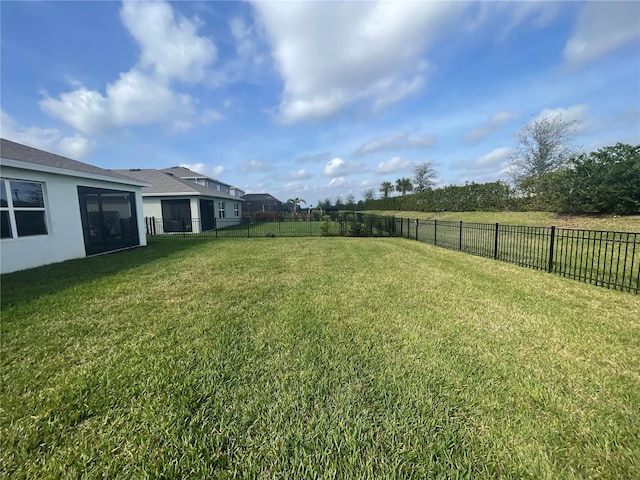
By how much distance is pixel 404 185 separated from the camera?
152 feet

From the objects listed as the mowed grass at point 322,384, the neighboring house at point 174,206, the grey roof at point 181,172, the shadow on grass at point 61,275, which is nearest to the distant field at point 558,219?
the mowed grass at point 322,384

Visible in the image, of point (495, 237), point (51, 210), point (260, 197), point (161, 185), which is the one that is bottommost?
point (495, 237)

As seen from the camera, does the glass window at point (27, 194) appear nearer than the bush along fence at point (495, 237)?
No

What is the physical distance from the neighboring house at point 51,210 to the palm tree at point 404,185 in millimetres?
42814

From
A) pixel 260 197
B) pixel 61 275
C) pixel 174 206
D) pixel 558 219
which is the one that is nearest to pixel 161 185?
pixel 174 206

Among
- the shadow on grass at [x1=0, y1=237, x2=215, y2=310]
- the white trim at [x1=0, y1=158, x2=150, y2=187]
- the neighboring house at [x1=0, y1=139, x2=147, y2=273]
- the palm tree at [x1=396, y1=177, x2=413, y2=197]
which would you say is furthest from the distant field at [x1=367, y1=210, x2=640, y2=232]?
the palm tree at [x1=396, y1=177, x2=413, y2=197]

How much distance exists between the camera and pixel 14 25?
20.6ft

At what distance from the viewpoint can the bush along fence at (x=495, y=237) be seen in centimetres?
627

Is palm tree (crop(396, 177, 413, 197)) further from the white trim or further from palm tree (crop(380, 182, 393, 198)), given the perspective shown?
the white trim

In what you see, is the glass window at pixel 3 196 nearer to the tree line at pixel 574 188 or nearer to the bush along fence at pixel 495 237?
the bush along fence at pixel 495 237

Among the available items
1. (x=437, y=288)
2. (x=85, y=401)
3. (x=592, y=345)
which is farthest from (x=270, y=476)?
(x=437, y=288)

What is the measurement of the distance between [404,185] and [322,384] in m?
47.9

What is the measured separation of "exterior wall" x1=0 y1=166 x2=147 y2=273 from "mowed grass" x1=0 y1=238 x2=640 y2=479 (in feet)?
9.31

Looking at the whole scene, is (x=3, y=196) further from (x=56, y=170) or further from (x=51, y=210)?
(x=56, y=170)
